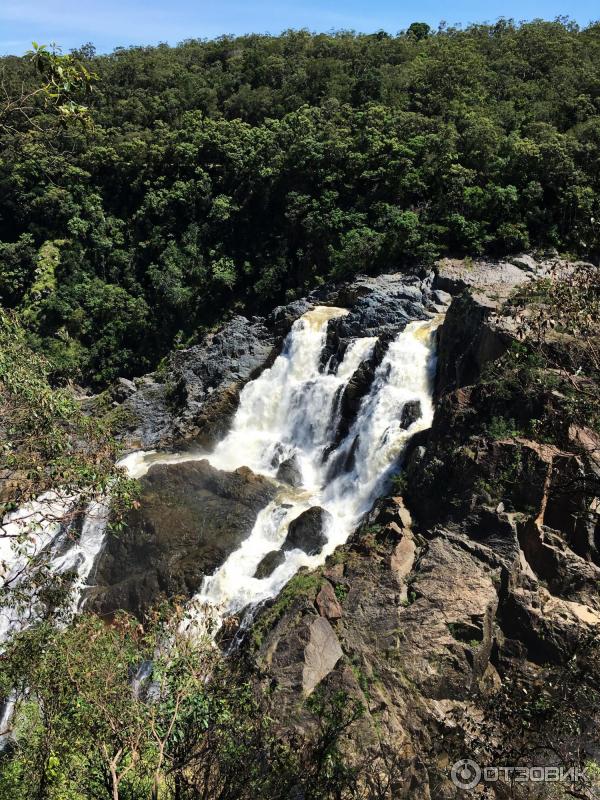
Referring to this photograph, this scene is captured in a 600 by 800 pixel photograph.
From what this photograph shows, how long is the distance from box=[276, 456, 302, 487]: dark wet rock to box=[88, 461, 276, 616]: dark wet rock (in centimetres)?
59

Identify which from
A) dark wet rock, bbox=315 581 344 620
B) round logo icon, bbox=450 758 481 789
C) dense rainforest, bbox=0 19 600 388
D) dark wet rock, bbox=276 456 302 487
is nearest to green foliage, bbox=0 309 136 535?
round logo icon, bbox=450 758 481 789

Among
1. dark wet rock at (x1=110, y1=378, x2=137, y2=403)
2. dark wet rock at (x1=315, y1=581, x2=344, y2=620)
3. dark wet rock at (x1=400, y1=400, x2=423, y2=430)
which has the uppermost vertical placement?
dark wet rock at (x1=110, y1=378, x2=137, y2=403)

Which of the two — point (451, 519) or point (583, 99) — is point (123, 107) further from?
point (451, 519)

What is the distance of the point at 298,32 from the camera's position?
1863 inches

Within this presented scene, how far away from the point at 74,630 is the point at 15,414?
315 cm

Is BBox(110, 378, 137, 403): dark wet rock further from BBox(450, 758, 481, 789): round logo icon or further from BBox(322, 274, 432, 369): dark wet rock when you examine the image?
BBox(450, 758, 481, 789): round logo icon

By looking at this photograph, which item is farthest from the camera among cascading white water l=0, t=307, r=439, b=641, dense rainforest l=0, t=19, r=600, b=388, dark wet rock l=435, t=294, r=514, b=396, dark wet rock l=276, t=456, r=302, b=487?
dense rainforest l=0, t=19, r=600, b=388

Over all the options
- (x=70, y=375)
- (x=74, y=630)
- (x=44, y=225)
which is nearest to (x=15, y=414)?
(x=74, y=630)

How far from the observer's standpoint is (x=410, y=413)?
19906 millimetres

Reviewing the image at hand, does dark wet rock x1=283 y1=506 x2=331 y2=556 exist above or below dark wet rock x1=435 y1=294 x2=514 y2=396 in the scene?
below

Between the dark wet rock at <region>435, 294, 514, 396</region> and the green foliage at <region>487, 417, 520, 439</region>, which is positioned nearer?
the green foliage at <region>487, 417, 520, 439</region>
